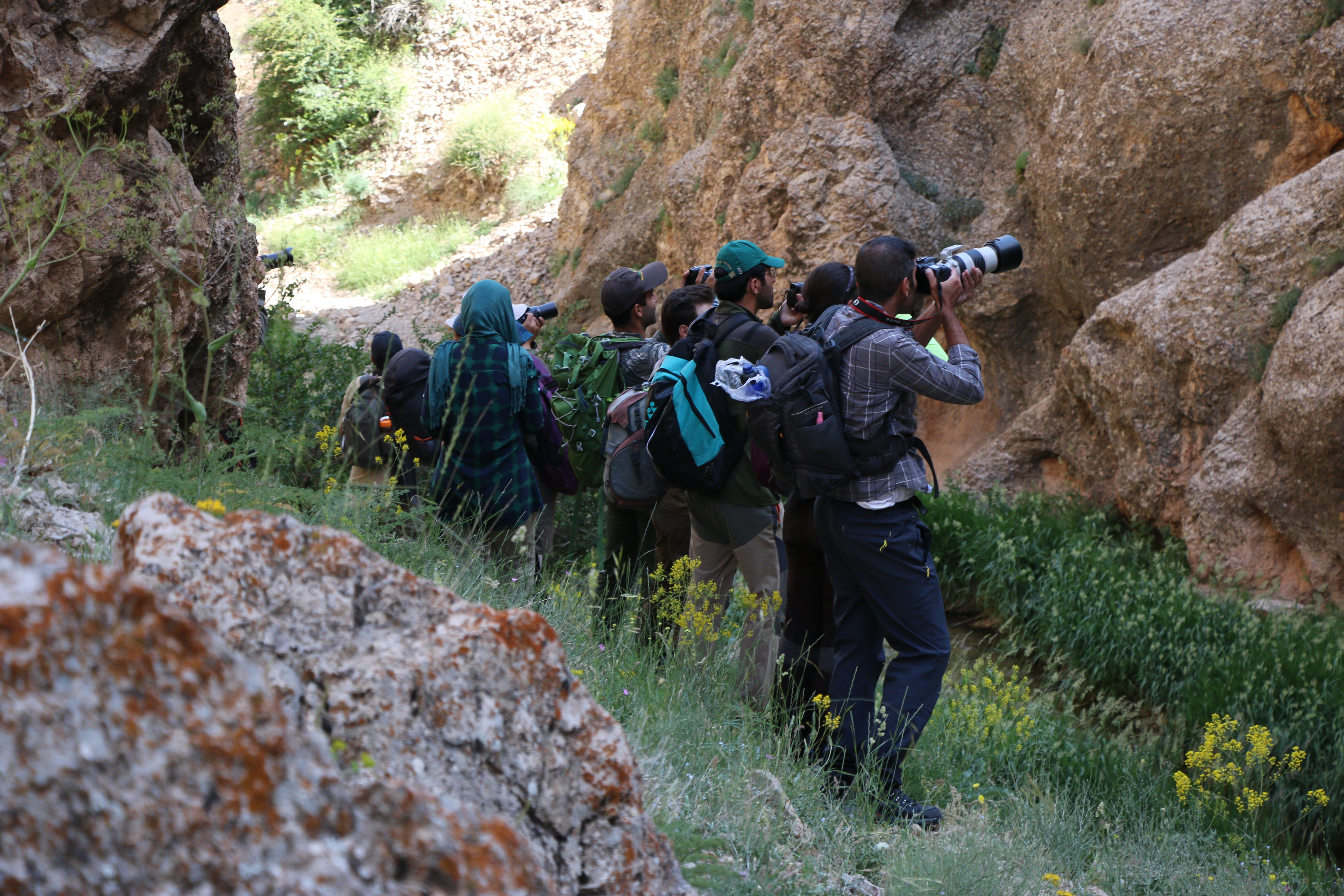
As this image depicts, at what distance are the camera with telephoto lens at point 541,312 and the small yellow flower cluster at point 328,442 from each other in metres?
1.25

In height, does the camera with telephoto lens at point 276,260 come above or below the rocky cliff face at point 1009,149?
below

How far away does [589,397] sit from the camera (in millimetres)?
4828

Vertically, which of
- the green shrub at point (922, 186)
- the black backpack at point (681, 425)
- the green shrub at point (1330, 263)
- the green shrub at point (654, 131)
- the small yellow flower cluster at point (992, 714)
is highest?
the green shrub at point (654, 131)

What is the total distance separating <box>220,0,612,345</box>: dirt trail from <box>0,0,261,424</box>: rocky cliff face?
8.58 meters

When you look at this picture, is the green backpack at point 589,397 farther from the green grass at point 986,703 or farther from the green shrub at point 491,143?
the green shrub at point 491,143

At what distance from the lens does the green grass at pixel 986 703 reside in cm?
262

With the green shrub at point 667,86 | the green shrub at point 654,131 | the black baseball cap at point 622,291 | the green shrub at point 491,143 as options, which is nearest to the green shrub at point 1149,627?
the black baseball cap at point 622,291

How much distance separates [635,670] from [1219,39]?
6655 millimetres

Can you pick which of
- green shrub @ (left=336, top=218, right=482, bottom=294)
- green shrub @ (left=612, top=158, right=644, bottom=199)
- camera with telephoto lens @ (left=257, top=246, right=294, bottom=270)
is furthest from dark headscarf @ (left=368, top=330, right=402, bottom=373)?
green shrub @ (left=336, top=218, right=482, bottom=294)

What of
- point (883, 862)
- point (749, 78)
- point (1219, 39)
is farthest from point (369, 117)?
point (883, 862)

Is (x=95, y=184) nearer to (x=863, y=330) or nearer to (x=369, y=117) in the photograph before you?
(x=863, y=330)

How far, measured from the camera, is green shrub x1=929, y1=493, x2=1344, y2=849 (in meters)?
4.92

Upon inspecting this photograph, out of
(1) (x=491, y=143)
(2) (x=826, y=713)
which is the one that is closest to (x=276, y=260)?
(2) (x=826, y=713)

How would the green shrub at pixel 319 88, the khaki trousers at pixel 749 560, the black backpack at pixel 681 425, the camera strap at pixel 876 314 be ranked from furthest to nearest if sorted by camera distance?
the green shrub at pixel 319 88, the khaki trousers at pixel 749 560, the black backpack at pixel 681 425, the camera strap at pixel 876 314
